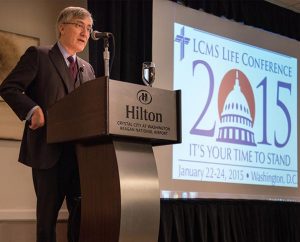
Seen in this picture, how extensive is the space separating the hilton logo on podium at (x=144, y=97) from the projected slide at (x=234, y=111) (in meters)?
1.93

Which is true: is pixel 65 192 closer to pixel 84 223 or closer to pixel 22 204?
pixel 84 223

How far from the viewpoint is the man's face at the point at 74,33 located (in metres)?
2.05

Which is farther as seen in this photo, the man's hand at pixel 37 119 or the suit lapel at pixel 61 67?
the suit lapel at pixel 61 67

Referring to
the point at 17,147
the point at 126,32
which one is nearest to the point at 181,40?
the point at 126,32

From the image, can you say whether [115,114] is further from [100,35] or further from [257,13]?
[257,13]

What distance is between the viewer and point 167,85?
3.72m

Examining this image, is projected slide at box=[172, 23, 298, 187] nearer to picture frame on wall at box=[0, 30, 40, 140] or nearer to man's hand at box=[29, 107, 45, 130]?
picture frame on wall at box=[0, 30, 40, 140]

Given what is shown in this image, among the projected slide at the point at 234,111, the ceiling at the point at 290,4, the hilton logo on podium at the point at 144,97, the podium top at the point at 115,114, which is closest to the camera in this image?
the podium top at the point at 115,114

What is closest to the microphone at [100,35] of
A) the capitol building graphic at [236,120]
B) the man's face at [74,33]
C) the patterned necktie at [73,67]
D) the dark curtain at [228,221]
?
the man's face at [74,33]

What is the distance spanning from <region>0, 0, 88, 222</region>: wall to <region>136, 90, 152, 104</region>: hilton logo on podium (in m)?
1.72

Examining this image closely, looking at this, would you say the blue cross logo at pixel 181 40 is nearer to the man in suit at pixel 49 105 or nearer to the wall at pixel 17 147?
the wall at pixel 17 147

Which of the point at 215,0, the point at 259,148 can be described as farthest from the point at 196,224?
the point at 215,0

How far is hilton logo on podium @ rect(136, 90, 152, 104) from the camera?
6.04ft

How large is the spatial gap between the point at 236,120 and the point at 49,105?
2.55 meters
